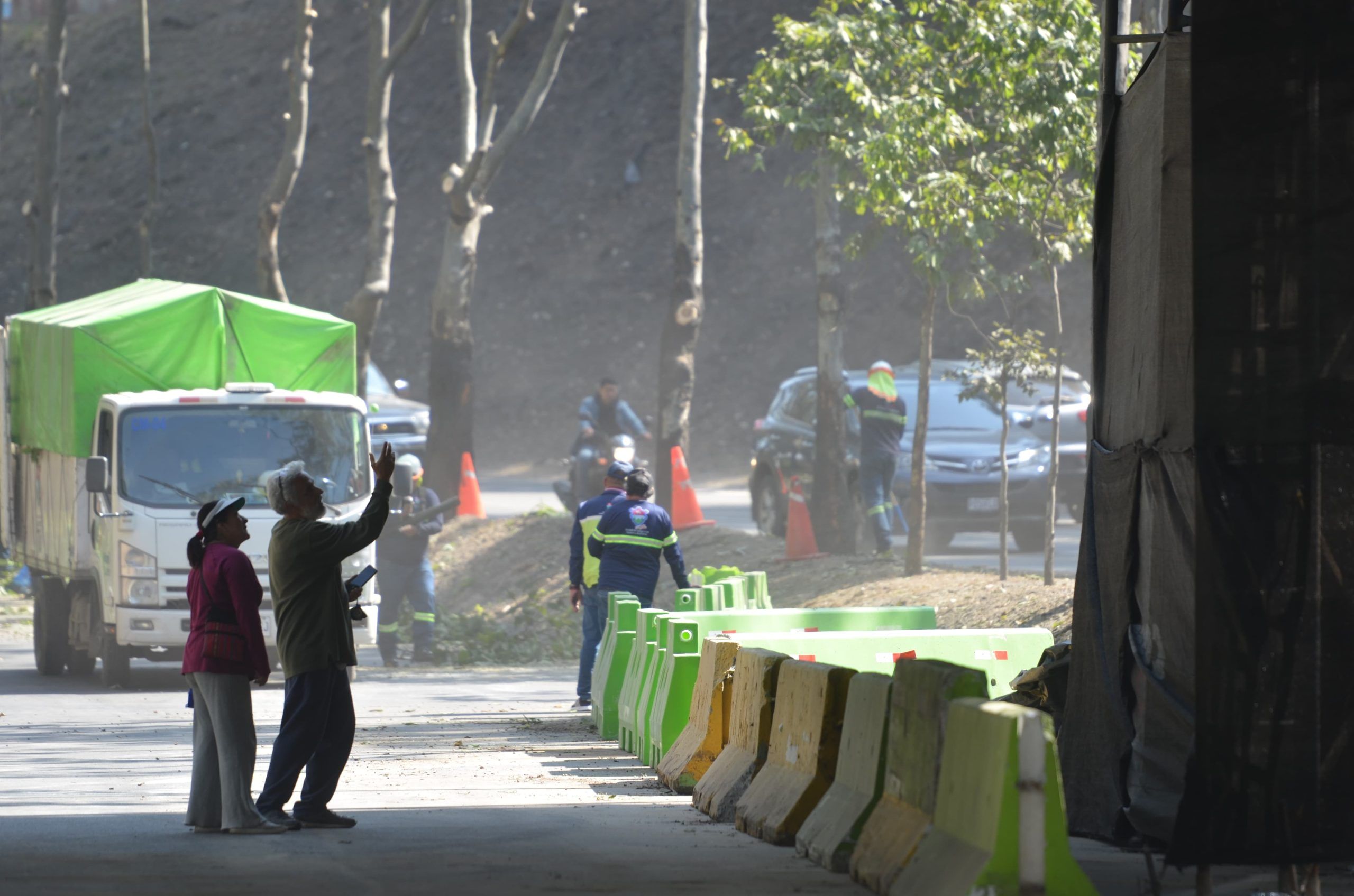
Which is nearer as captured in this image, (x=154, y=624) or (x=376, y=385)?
(x=154, y=624)

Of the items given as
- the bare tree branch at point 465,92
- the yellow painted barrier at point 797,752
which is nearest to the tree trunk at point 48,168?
the bare tree branch at point 465,92

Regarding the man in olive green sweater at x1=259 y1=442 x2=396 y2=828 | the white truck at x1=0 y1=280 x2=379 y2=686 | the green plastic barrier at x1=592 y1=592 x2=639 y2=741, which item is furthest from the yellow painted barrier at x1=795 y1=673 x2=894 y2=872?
the white truck at x1=0 y1=280 x2=379 y2=686

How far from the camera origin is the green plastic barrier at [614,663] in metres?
12.7

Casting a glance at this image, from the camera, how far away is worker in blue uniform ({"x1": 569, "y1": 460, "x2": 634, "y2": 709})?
14.8 meters

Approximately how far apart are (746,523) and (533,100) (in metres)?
6.79

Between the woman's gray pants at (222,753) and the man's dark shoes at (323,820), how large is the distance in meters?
0.21

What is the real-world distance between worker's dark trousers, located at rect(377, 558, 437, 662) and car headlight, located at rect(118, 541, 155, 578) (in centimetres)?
320

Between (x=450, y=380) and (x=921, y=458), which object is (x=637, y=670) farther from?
(x=450, y=380)

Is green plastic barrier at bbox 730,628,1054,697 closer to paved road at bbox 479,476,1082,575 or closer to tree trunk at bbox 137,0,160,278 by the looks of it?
paved road at bbox 479,476,1082,575

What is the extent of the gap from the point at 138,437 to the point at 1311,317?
10990 millimetres

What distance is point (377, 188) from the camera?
2573 cm

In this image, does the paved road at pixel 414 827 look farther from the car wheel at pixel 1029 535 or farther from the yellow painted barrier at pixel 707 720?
the car wheel at pixel 1029 535

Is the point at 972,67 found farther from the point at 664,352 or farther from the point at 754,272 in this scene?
the point at 754,272

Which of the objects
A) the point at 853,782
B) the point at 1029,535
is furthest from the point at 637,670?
the point at 1029,535
